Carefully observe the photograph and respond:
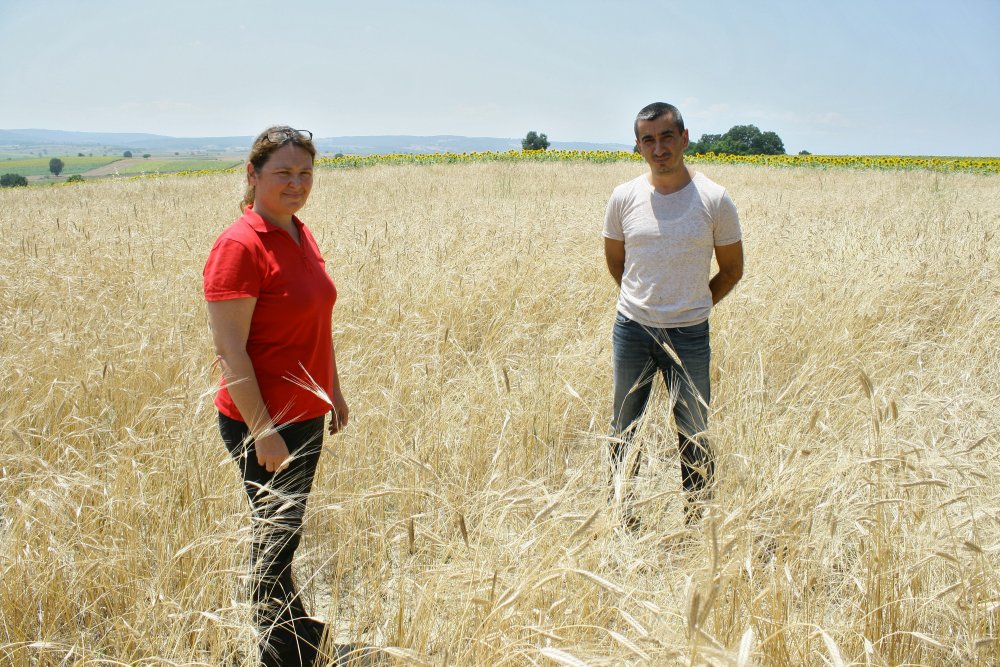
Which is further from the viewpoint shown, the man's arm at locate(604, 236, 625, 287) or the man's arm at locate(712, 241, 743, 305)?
the man's arm at locate(604, 236, 625, 287)

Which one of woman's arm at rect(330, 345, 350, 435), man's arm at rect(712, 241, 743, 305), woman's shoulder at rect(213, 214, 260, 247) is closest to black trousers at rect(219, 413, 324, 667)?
woman's arm at rect(330, 345, 350, 435)

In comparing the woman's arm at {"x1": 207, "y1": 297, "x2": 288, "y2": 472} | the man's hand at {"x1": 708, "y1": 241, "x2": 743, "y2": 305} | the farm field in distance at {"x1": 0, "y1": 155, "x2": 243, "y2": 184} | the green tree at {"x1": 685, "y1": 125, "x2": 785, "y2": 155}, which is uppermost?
the green tree at {"x1": 685, "y1": 125, "x2": 785, "y2": 155}

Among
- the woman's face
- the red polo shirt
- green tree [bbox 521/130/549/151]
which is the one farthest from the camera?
green tree [bbox 521/130/549/151]

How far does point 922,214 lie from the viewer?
8.41m

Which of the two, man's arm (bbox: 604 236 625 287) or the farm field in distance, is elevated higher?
the farm field in distance

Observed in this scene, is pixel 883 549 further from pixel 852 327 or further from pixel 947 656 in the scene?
pixel 852 327

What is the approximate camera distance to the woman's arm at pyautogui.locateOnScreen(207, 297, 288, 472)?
167 cm

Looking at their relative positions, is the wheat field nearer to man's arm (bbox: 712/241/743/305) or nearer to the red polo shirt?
the red polo shirt

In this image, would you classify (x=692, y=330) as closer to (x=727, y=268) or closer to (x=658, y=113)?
(x=727, y=268)

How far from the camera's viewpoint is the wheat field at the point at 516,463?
1.47m

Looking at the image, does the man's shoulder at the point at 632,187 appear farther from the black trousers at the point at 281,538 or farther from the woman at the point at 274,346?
the black trousers at the point at 281,538

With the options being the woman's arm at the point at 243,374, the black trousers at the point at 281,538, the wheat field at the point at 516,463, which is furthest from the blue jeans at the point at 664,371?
the woman's arm at the point at 243,374

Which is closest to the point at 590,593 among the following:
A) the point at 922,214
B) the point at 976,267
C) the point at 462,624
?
the point at 462,624

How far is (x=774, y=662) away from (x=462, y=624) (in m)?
0.72
